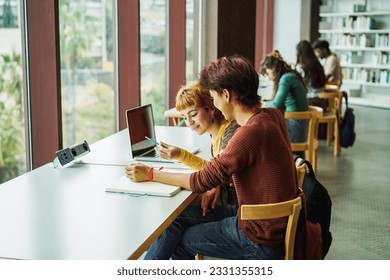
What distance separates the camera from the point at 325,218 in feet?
7.99

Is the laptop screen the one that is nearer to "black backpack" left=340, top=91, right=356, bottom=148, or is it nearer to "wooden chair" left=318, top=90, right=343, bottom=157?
"wooden chair" left=318, top=90, right=343, bottom=157

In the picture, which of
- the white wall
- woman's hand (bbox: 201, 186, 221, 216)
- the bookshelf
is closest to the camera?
woman's hand (bbox: 201, 186, 221, 216)

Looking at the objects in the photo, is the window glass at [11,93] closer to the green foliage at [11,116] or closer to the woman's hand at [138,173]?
the green foliage at [11,116]

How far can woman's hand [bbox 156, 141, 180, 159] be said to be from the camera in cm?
260

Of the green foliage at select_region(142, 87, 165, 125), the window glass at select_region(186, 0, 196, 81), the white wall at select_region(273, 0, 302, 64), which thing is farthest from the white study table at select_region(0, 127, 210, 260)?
the white wall at select_region(273, 0, 302, 64)

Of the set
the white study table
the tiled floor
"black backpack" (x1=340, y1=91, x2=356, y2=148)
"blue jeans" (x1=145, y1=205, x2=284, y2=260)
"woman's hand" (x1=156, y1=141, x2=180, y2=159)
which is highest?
"woman's hand" (x1=156, y1=141, x2=180, y2=159)

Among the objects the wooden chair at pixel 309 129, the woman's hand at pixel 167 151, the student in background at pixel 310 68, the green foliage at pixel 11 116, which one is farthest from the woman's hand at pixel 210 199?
the student in background at pixel 310 68

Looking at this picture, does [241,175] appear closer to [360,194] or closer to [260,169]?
[260,169]

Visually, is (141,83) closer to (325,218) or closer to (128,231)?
(325,218)

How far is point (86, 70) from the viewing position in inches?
169

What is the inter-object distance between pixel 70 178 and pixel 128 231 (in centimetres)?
78

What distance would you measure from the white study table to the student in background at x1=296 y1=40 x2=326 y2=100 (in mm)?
4335

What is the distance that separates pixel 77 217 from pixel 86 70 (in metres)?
2.43

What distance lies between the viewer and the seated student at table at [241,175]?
215cm
